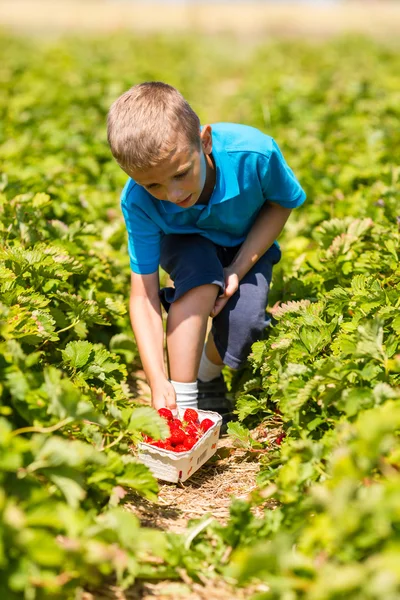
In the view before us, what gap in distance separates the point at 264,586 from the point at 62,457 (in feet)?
2.62

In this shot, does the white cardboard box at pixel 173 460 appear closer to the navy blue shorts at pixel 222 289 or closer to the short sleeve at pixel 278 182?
the navy blue shorts at pixel 222 289

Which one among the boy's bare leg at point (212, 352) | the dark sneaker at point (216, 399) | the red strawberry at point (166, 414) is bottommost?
the dark sneaker at point (216, 399)

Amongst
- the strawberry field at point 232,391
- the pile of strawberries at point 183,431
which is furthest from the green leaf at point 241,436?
the pile of strawberries at point 183,431

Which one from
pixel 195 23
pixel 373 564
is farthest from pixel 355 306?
pixel 195 23

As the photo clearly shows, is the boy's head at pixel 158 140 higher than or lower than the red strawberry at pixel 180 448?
higher

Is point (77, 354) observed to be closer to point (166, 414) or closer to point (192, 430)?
point (166, 414)

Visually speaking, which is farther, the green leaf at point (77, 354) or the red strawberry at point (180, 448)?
the green leaf at point (77, 354)

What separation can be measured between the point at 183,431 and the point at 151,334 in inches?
24.1

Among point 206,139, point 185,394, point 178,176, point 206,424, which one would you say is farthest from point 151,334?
point 206,139

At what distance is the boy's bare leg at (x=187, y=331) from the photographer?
331 centimetres

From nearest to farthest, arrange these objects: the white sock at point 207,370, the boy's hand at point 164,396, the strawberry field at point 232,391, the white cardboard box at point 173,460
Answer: the strawberry field at point 232,391 < the white cardboard box at point 173,460 < the boy's hand at point 164,396 < the white sock at point 207,370

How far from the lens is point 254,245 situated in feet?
11.7

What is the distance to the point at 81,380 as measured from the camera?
2965 millimetres

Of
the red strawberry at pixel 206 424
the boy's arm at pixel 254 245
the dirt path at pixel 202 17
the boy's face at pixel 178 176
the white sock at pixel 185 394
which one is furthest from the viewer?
the dirt path at pixel 202 17
